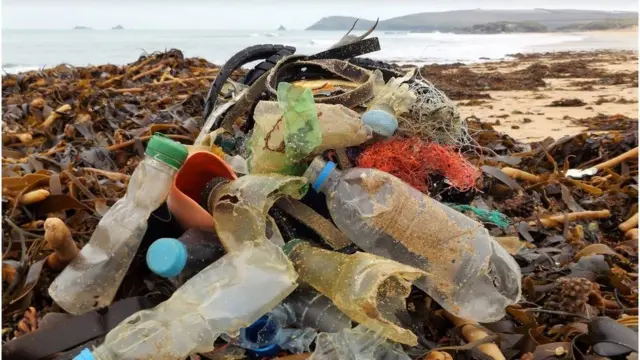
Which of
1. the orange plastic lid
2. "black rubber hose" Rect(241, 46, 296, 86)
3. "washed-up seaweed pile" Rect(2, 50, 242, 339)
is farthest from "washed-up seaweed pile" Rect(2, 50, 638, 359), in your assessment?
"black rubber hose" Rect(241, 46, 296, 86)

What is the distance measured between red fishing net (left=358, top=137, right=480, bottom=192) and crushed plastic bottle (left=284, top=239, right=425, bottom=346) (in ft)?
1.08

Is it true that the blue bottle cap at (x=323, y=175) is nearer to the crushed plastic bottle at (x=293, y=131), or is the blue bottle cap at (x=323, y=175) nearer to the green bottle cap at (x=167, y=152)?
the crushed plastic bottle at (x=293, y=131)

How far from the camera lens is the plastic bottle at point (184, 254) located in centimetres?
136

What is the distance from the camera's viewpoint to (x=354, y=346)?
1312 millimetres

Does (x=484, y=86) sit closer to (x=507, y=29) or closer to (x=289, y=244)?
(x=289, y=244)

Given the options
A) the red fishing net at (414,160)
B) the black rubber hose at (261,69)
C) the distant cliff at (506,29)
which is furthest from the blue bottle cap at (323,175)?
the distant cliff at (506,29)

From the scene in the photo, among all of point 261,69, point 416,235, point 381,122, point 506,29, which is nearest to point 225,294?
point 416,235

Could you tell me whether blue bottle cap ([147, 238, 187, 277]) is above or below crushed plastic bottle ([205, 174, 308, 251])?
below

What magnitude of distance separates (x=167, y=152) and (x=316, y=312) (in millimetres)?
588

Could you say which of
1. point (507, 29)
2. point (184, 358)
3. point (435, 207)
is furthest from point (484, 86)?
point (507, 29)

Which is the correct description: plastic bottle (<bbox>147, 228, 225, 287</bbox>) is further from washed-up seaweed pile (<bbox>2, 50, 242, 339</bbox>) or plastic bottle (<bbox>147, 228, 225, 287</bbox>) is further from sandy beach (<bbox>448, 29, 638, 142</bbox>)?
sandy beach (<bbox>448, 29, 638, 142</bbox>)

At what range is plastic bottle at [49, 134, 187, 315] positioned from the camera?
1.50 m

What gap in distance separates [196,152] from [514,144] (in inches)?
101

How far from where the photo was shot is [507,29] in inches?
1721
